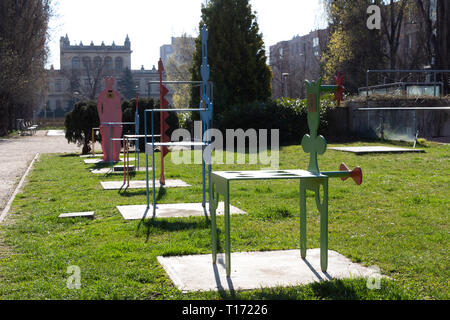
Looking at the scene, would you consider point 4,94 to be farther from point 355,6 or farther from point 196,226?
point 196,226

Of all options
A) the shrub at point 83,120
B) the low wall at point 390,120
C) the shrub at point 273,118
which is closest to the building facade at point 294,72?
the low wall at point 390,120

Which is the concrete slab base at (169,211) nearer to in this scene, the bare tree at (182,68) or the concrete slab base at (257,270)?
the concrete slab base at (257,270)

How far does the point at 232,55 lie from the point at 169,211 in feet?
51.7

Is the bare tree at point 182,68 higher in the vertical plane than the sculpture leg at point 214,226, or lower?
higher

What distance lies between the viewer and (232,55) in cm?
2203

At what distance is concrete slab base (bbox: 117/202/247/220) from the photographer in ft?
22.1

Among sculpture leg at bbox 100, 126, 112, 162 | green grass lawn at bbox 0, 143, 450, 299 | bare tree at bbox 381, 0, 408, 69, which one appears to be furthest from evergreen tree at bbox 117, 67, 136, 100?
green grass lawn at bbox 0, 143, 450, 299

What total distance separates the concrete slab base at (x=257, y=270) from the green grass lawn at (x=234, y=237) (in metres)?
0.12

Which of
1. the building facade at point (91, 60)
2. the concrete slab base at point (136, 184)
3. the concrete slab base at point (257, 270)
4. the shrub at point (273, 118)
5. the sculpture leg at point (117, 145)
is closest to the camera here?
the concrete slab base at point (257, 270)

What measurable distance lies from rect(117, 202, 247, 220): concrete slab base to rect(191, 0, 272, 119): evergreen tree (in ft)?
47.4

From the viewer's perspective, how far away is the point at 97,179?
436 inches

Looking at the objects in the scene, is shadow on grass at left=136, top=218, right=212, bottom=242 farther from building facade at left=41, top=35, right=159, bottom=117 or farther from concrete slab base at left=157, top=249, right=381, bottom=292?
building facade at left=41, top=35, right=159, bottom=117

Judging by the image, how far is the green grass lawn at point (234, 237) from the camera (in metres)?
3.86
